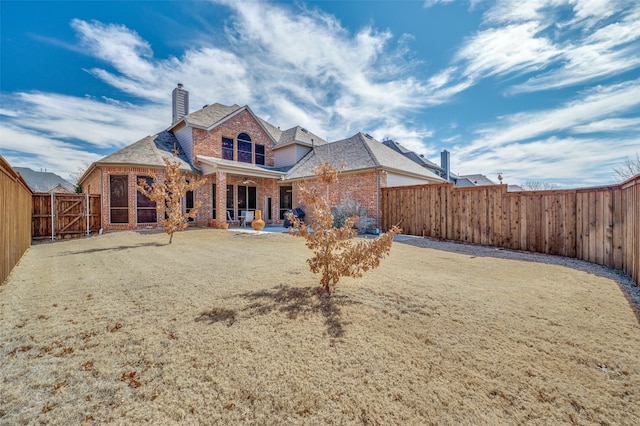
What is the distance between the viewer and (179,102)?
61.0 feet

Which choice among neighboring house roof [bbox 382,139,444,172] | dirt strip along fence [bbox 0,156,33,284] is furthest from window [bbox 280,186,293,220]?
neighboring house roof [bbox 382,139,444,172]

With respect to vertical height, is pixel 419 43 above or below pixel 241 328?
above

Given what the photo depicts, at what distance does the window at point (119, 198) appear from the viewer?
1312cm

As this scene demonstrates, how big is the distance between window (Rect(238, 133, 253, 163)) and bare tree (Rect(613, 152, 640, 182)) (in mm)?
24649

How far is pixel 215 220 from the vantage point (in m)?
14.4

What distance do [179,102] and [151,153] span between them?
6570 mm

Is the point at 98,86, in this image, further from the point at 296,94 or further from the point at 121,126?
the point at 296,94

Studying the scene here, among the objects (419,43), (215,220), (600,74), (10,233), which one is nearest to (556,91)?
(600,74)

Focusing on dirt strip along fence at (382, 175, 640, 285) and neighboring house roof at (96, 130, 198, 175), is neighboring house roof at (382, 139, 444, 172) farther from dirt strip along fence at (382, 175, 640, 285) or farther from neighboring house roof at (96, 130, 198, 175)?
neighboring house roof at (96, 130, 198, 175)

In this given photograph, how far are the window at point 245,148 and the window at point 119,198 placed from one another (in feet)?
21.7

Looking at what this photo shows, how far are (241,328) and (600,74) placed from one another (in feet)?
48.6

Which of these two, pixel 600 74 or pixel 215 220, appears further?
pixel 215 220

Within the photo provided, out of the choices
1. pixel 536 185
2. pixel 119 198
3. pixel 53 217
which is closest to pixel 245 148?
pixel 119 198

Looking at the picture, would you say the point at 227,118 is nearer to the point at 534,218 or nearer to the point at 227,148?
the point at 227,148
